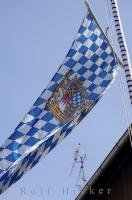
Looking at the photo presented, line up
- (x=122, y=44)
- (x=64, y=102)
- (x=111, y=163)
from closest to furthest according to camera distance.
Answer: (x=122, y=44) → (x=64, y=102) → (x=111, y=163)

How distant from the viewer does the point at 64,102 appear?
9609mm

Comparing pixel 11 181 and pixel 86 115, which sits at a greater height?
pixel 86 115

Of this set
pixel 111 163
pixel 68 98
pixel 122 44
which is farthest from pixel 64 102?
pixel 111 163

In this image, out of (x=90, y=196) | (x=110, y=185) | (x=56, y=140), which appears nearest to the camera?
(x=56, y=140)

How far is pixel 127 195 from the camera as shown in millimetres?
11375

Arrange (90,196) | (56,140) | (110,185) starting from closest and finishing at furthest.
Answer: (56,140), (110,185), (90,196)

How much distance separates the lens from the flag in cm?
908

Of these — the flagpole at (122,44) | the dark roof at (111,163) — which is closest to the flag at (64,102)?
the flagpole at (122,44)

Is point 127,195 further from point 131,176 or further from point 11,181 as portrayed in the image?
point 11,181

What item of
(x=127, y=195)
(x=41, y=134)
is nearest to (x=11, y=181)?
(x=41, y=134)

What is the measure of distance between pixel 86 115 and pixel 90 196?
15.0 ft

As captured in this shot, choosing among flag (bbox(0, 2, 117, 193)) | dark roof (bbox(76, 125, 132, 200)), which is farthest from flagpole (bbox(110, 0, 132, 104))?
dark roof (bbox(76, 125, 132, 200))

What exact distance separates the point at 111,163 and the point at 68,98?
2.64 meters

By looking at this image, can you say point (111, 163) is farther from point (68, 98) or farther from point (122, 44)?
point (122, 44)
